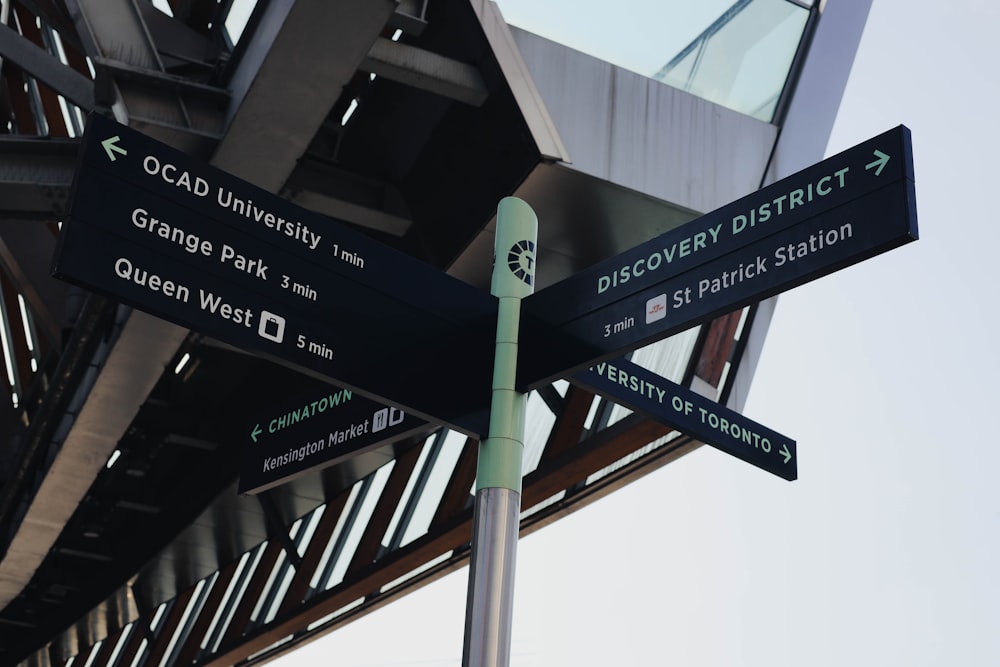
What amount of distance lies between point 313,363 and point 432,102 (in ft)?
15.7

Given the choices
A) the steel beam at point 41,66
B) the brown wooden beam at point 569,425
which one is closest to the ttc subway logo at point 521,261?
the steel beam at point 41,66

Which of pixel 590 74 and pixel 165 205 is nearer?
pixel 165 205

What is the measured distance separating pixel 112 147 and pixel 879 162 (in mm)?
2638

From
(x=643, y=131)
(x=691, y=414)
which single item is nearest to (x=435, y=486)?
(x=643, y=131)

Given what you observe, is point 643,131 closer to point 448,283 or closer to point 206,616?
point 448,283

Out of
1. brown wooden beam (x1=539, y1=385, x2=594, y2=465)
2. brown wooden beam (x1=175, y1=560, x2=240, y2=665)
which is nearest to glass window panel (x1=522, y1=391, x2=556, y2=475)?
brown wooden beam (x1=539, y1=385, x2=594, y2=465)

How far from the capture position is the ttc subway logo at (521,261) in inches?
200

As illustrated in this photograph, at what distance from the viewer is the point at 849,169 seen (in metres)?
4.20

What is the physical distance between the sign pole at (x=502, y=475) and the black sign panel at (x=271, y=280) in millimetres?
83

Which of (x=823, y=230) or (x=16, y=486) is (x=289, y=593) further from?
(x=823, y=230)

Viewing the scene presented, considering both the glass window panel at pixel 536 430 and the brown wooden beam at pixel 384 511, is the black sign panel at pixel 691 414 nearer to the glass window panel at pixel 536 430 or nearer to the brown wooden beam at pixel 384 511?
the glass window panel at pixel 536 430

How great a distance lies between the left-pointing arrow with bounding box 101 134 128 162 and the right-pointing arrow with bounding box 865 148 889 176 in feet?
8.48

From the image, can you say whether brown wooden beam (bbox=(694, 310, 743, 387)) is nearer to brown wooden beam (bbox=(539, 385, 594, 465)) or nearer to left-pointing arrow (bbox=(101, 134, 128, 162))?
brown wooden beam (bbox=(539, 385, 594, 465))

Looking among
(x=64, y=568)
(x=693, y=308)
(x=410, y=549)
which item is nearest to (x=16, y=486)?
(x=410, y=549)
